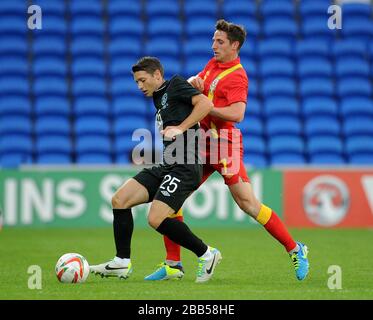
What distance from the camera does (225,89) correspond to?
7.56m

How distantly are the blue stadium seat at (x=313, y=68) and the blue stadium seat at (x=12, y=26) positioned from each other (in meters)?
5.27

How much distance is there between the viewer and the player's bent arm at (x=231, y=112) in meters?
7.30

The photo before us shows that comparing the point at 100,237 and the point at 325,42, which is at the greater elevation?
the point at 325,42

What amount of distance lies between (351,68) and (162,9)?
381 cm

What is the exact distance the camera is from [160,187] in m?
7.08

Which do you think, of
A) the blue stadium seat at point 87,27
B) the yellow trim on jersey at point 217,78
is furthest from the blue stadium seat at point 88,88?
the yellow trim on jersey at point 217,78

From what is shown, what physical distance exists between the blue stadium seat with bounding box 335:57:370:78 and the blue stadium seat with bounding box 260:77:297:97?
1.07m

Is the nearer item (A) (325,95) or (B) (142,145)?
(B) (142,145)

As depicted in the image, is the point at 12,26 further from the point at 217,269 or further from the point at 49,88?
the point at 217,269

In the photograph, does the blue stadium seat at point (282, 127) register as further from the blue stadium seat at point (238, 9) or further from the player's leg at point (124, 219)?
the player's leg at point (124, 219)

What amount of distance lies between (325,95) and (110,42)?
419cm

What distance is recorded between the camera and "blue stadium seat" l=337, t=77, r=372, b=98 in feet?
52.9
